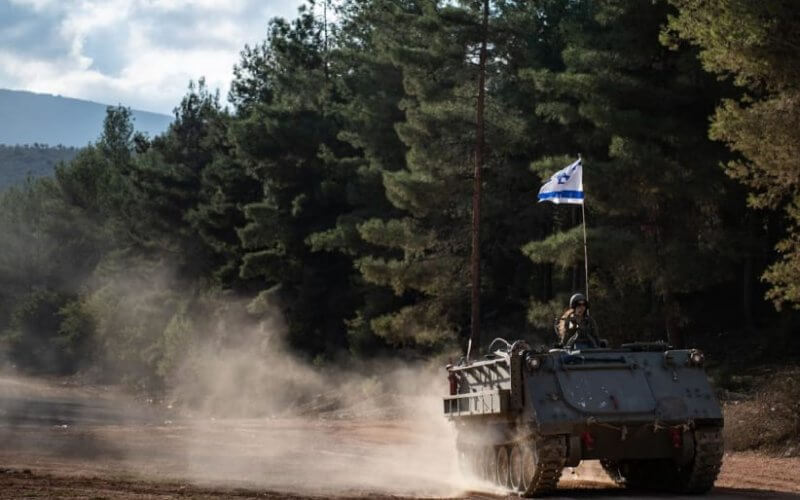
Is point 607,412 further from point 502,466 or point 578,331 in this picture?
point 502,466

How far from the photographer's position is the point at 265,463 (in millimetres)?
22500

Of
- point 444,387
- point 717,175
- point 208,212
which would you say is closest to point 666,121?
point 717,175

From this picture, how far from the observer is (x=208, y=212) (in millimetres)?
58156

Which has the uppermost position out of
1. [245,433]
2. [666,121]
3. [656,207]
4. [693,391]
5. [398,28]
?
[398,28]

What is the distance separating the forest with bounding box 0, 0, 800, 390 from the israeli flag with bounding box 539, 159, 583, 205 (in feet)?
9.44

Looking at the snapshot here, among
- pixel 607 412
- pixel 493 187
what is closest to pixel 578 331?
pixel 607 412

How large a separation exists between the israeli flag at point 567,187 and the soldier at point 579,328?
484cm

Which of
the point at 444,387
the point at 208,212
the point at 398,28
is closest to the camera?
the point at 444,387

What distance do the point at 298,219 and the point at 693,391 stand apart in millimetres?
36247

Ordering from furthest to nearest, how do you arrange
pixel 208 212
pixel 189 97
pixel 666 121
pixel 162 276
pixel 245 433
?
pixel 189 97 → pixel 162 276 → pixel 208 212 → pixel 245 433 → pixel 666 121

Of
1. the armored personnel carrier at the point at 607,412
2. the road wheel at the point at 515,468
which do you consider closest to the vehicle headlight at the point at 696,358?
the armored personnel carrier at the point at 607,412

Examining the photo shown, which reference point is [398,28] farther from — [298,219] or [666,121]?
[666,121]

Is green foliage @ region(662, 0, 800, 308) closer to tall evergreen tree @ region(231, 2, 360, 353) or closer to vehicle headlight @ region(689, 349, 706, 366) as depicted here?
vehicle headlight @ region(689, 349, 706, 366)

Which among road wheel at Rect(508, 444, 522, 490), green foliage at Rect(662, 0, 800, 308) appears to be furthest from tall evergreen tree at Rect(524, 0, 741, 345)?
road wheel at Rect(508, 444, 522, 490)
